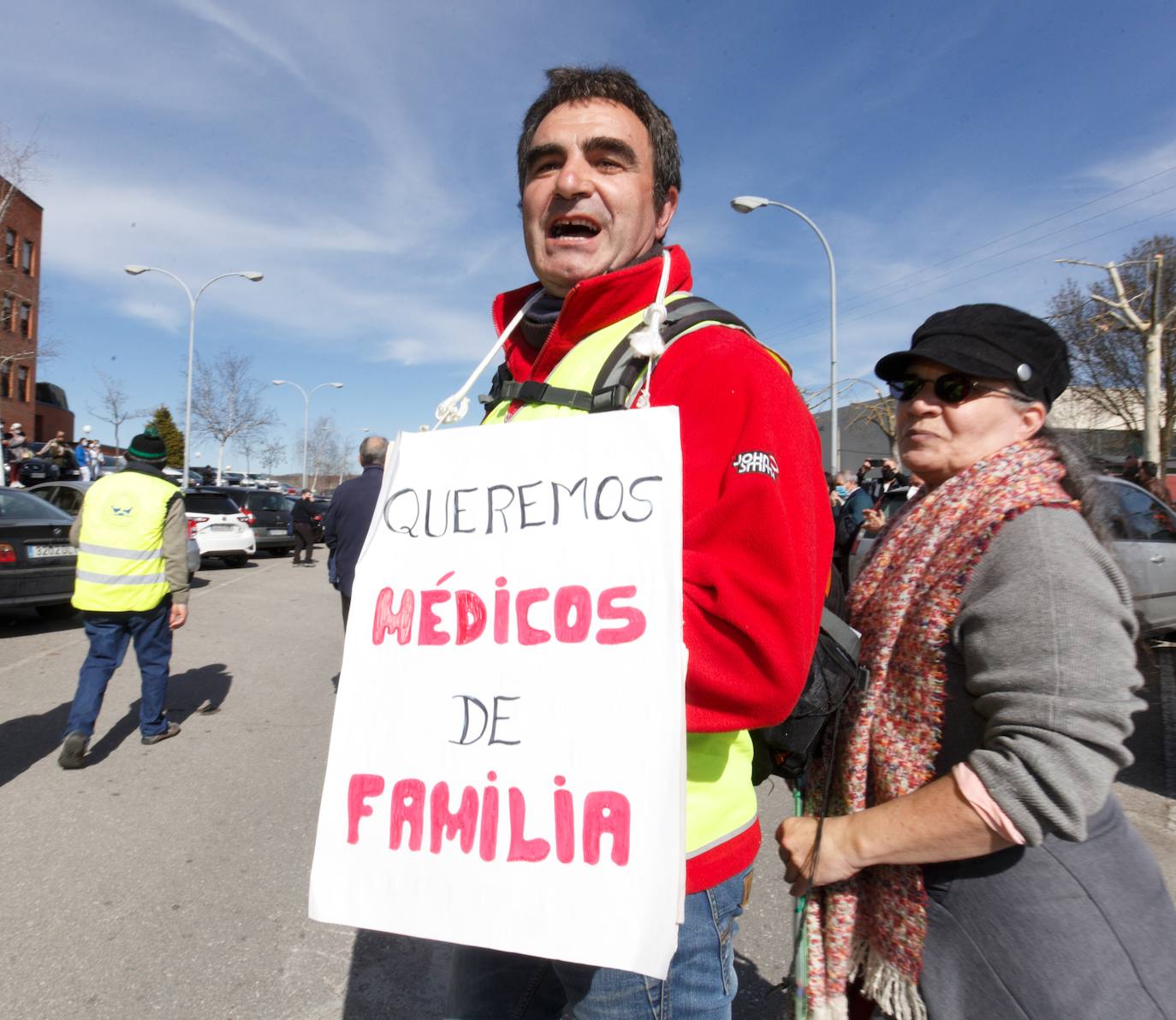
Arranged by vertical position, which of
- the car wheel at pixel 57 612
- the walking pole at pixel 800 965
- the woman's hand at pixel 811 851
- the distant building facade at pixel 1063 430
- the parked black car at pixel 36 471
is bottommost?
the car wheel at pixel 57 612

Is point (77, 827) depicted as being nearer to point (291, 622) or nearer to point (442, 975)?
point (442, 975)

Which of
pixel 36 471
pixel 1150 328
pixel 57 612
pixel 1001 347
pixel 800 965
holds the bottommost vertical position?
pixel 57 612

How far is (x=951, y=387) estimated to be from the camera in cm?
149

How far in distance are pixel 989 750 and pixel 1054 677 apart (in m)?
0.15

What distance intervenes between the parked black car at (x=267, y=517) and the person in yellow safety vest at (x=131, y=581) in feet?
50.9

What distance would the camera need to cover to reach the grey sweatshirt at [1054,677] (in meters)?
1.17

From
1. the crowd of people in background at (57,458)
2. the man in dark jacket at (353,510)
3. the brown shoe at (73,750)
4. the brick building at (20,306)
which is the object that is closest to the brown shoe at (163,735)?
the brown shoe at (73,750)

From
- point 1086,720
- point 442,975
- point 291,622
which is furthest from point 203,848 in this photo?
point 291,622

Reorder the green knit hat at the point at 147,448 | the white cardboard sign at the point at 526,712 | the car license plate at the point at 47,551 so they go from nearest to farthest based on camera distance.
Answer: the white cardboard sign at the point at 526,712 → the green knit hat at the point at 147,448 → the car license plate at the point at 47,551

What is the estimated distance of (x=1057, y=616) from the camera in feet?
3.88

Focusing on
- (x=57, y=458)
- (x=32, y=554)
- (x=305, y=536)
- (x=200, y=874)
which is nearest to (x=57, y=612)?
(x=32, y=554)

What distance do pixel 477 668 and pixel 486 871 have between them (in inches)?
10.3

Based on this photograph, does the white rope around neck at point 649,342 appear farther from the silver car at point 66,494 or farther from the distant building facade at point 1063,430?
the silver car at point 66,494

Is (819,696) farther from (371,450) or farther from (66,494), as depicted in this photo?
(66,494)
